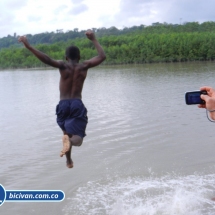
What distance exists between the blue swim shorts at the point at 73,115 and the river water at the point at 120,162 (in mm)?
2429

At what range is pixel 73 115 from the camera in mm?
5707

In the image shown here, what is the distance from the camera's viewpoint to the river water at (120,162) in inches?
310

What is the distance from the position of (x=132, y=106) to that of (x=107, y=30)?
121m

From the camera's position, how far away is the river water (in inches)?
310

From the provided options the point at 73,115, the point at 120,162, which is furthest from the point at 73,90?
the point at 120,162

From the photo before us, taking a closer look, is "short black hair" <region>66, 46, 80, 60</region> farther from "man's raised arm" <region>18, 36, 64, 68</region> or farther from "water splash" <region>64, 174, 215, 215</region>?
"water splash" <region>64, 174, 215, 215</region>

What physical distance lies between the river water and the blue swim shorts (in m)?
2.43

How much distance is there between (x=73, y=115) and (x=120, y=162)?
505 centimetres

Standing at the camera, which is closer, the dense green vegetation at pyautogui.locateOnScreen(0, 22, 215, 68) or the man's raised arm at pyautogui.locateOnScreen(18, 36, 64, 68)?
the man's raised arm at pyautogui.locateOnScreen(18, 36, 64, 68)

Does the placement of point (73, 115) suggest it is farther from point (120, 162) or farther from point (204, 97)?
point (120, 162)

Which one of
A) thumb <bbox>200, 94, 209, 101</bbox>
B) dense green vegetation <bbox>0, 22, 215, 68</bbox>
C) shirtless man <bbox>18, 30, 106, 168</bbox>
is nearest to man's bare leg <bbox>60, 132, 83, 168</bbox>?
shirtless man <bbox>18, 30, 106, 168</bbox>

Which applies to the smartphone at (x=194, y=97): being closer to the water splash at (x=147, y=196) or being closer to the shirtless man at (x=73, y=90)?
the shirtless man at (x=73, y=90)

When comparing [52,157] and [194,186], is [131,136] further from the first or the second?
[194,186]

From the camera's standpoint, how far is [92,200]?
8.11m
